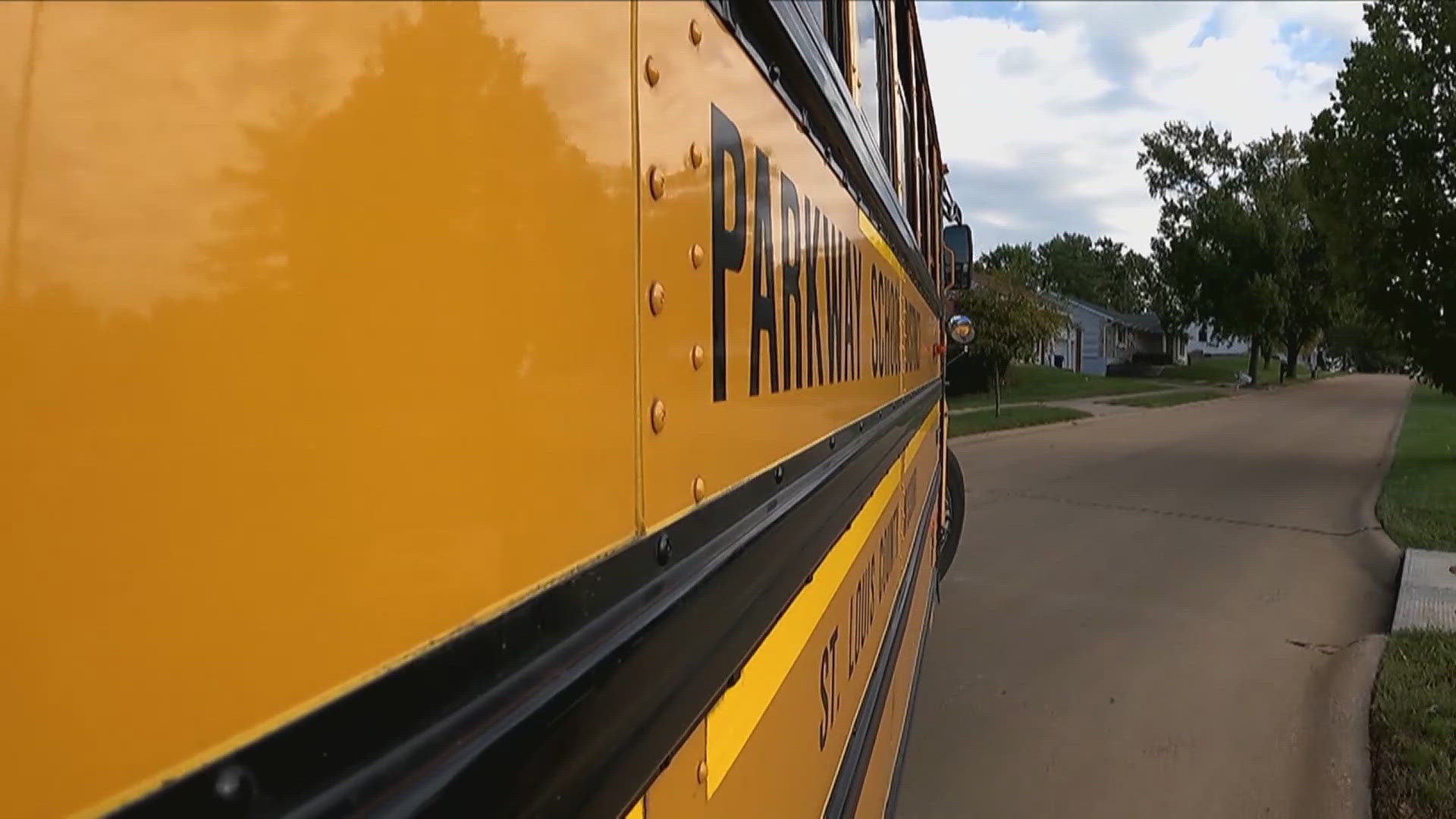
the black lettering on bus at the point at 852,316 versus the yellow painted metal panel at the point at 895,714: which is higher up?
the black lettering on bus at the point at 852,316

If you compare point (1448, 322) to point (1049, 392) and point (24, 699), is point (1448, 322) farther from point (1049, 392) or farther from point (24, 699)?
point (1049, 392)

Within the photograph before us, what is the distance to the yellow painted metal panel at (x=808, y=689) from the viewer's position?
4.42 feet

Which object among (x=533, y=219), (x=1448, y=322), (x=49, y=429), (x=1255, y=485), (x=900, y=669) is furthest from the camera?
(x=1448, y=322)

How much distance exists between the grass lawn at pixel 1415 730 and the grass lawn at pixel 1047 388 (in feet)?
60.2

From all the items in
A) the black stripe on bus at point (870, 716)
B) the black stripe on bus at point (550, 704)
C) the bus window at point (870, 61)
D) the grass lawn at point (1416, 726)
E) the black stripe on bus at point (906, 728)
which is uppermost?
the bus window at point (870, 61)

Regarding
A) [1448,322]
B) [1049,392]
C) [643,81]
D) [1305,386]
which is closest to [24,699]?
[643,81]

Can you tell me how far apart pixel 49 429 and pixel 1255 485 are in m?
12.9

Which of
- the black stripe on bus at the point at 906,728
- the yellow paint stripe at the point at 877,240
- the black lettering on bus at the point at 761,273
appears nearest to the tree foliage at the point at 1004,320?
the black stripe on bus at the point at 906,728

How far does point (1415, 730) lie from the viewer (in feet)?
12.9

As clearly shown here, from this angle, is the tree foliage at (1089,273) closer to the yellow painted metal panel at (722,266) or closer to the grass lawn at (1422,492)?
the grass lawn at (1422,492)

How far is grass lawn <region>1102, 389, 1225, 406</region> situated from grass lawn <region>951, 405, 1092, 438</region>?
5486mm

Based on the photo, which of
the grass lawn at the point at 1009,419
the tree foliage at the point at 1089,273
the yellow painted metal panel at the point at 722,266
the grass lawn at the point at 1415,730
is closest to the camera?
the yellow painted metal panel at the point at 722,266

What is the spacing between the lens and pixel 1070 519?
900cm

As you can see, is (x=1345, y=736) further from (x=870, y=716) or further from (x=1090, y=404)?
(x=1090, y=404)
